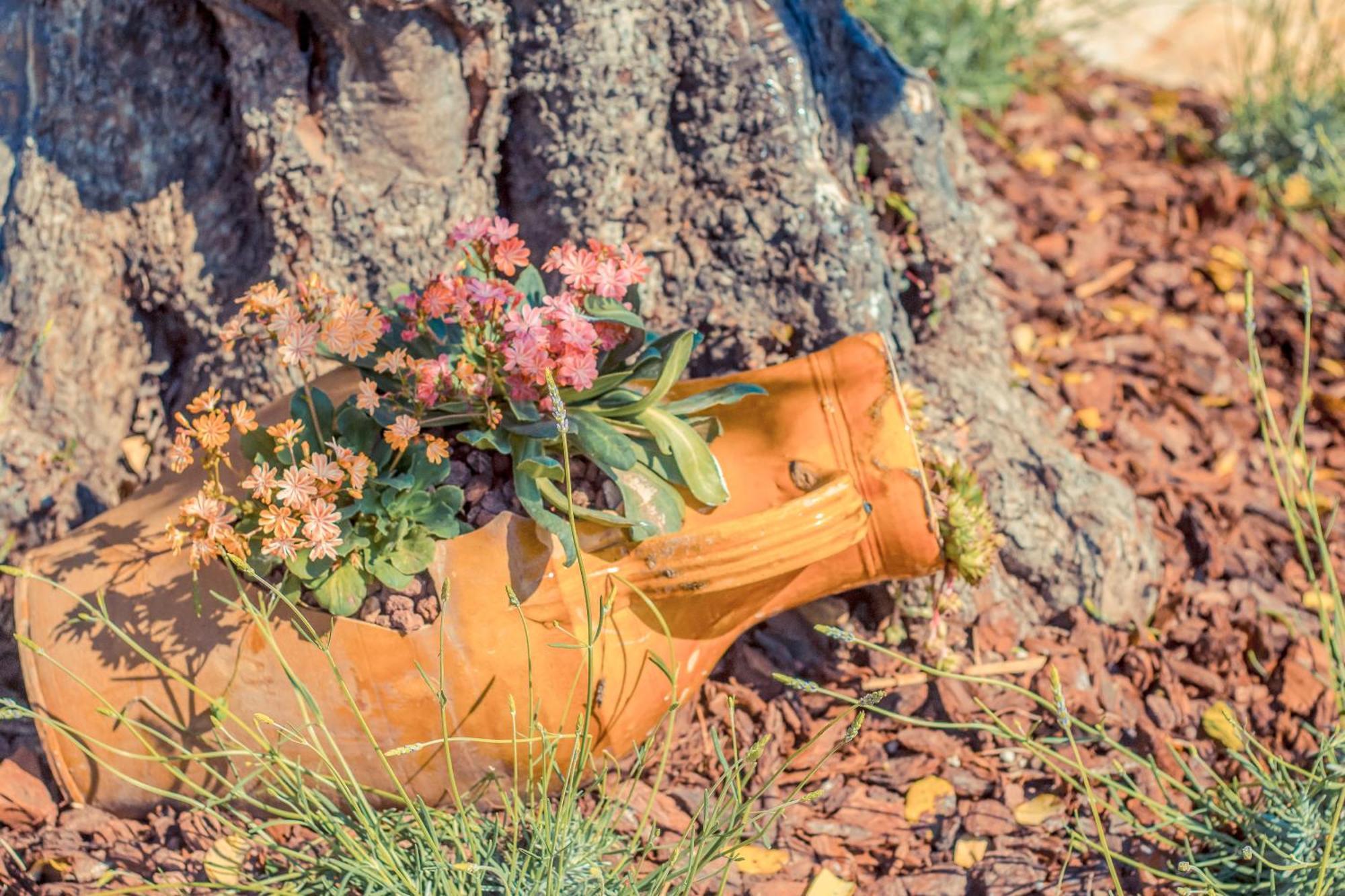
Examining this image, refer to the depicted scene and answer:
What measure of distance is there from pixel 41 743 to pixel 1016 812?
1.75 m

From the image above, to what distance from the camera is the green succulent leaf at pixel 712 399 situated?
1.96 m

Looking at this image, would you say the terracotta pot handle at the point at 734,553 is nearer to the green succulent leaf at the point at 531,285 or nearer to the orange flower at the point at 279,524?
the orange flower at the point at 279,524

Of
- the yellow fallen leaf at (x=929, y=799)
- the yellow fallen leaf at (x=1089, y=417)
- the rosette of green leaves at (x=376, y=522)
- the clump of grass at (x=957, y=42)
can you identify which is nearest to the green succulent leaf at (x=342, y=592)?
the rosette of green leaves at (x=376, y=522)

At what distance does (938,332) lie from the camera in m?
2.72

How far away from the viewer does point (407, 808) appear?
1.83 meters

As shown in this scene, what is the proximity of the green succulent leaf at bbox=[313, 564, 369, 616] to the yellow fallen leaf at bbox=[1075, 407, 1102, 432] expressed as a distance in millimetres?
1874

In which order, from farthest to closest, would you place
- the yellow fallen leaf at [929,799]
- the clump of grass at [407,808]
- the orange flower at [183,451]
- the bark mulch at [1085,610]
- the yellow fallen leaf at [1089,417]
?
1. the yellow fallen leaf at [1089,417]
2. the yellow fallen leaf at [929,799]
3. the bark mulch at [1085,610]
4. the orange flower at [183,451]
5. the clump of grass at [407,808]

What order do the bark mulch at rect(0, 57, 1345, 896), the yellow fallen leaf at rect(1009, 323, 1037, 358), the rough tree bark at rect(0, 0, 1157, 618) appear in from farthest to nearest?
the yellow fallen leaf at rect(1009, 323, 1037, 358), the rough tree bark at rect(0, 0, 1157, 618), the bark mulch at rect(0, 57, 1345, 896)

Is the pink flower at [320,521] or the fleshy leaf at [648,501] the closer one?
the pink flower at [320,521]

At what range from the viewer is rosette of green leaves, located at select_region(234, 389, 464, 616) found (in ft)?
5.80

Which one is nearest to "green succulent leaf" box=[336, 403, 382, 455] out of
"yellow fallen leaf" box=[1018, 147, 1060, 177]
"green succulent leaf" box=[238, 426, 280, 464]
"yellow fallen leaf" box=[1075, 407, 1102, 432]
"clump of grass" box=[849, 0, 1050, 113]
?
"green succulent leaf" box=[238, 426, 280, 464]

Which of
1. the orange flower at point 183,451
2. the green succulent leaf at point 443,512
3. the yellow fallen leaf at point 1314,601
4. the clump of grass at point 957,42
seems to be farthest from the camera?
the clump of grass at point 957,42

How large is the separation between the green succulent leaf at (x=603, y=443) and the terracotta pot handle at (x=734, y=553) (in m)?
0.14

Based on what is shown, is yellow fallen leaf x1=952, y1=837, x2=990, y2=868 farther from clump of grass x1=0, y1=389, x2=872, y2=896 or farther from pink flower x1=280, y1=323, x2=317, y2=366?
pink flower x1=280, y1=323, x2=317, y2=366
